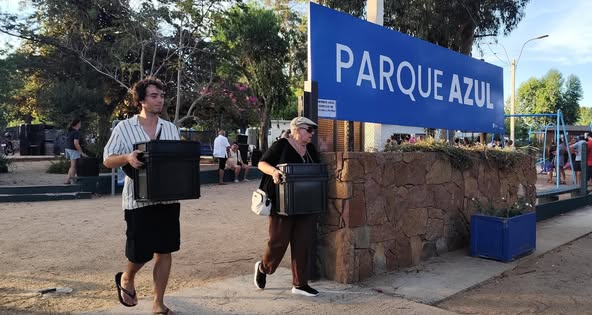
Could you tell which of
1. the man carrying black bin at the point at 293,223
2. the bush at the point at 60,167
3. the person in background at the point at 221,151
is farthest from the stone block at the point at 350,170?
the bush at the point at 60,167

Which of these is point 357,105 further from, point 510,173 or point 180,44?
point 180,44

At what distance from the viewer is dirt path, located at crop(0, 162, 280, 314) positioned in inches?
167

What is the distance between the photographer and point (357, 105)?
5.13 meters

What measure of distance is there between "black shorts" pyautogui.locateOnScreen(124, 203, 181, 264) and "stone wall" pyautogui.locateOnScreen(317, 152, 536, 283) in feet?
5.60

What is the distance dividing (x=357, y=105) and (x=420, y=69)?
1369 millimetres

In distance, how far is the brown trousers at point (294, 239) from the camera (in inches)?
164

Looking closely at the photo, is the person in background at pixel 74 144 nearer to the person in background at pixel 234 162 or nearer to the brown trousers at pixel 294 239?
the person in background at pixel 234 162

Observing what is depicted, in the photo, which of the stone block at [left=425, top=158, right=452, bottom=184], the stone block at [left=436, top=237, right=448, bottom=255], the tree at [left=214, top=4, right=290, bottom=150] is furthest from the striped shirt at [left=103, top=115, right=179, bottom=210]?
the tree at [left=214, top=4, right=290, bottom=150]

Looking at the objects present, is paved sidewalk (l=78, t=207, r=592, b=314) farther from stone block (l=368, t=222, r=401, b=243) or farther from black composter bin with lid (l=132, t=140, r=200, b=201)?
black composter bin with lid (l=132, t=140, r=200, b=201)

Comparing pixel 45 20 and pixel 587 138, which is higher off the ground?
pixel 45 20

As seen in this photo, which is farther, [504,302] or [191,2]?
[191,2]

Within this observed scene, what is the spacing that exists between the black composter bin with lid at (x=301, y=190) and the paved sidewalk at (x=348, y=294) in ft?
2.51

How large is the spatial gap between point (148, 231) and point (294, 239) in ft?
4.30

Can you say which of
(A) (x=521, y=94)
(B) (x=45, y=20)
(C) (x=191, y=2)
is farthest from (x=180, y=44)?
(A) (x=521, y=94)
